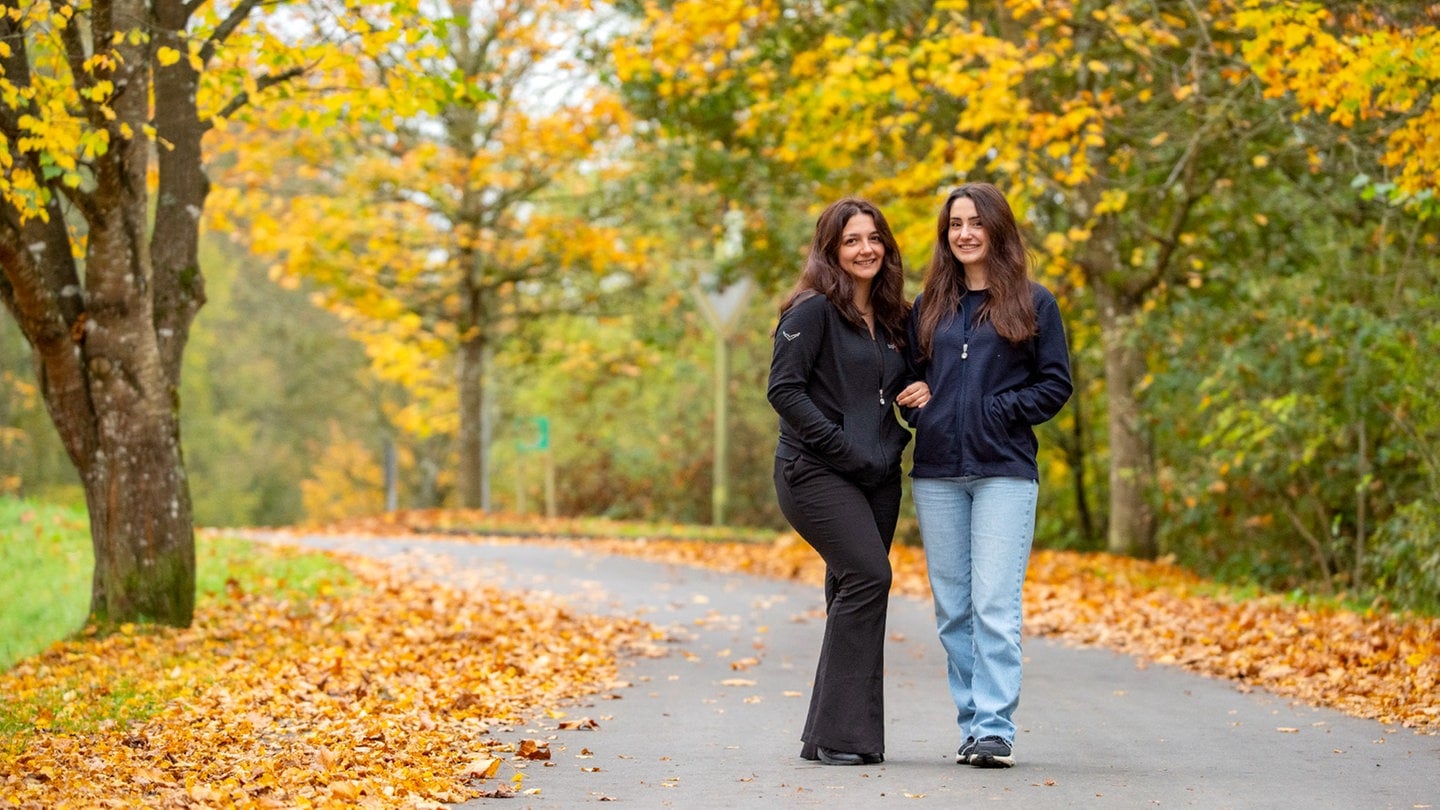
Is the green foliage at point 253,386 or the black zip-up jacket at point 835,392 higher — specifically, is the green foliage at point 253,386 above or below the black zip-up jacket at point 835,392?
above

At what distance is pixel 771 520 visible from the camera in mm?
27000

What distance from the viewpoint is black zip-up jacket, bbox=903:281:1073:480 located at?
227 inches

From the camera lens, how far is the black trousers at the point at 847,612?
5754 millimetres

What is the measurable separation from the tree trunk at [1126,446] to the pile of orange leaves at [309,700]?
7.63 m

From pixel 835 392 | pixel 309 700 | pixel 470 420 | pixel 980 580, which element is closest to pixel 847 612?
pixel 980 580

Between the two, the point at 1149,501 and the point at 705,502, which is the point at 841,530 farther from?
the point at 705,502

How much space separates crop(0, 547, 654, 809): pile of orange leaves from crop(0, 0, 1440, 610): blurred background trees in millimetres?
3458

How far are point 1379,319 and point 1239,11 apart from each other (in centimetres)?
278

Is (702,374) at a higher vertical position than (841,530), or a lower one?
higher

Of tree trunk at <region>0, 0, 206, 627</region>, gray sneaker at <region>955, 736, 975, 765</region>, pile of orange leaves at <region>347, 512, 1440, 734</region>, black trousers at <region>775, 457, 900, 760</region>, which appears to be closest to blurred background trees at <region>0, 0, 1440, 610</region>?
pile of orange leaves at <region>347, 512, 1440, 734</region>

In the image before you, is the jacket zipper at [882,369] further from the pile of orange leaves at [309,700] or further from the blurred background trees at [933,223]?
the blurred background trees at [933,223]

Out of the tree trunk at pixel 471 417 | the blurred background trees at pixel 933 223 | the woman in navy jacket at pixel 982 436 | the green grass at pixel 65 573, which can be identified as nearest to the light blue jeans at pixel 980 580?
the woman in navy jacket at pixel 982 436

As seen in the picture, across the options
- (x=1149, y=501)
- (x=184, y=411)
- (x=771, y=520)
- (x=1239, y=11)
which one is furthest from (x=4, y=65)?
(x=184, y=411)

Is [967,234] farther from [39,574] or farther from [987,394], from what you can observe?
[39,574]
